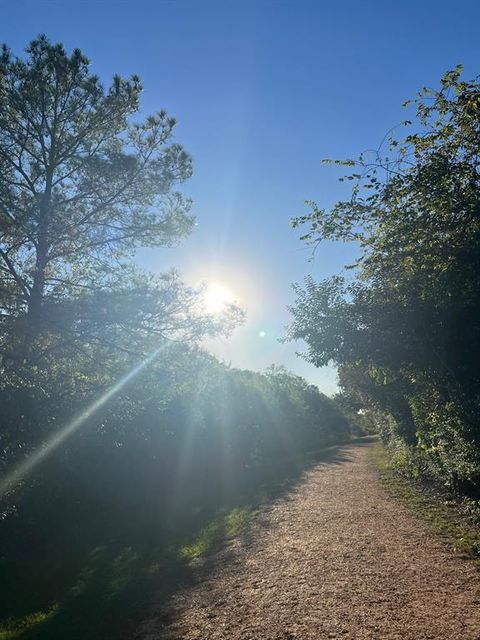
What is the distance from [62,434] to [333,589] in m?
7.46

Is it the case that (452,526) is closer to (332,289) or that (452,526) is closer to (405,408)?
(332,289)

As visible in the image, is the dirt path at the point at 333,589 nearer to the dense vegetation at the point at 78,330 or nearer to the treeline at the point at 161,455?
the dense vegetation at the point at 78,330

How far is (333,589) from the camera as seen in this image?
235 inches

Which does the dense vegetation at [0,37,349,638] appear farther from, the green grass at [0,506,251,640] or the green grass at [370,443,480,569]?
the green grass at [370,443,480,569]

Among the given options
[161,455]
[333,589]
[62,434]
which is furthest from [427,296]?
[161,455]

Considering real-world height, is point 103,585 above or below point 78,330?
below

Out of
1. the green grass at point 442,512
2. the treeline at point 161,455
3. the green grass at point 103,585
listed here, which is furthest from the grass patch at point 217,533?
the green grass at point 442,512

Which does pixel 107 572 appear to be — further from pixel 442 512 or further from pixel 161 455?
pixel 161 455

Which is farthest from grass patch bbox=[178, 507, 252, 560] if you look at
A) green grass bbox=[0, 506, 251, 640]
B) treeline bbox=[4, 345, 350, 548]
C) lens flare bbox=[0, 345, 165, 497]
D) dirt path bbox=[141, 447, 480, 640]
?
lens flare bbox=[0, 345, 165, 497]

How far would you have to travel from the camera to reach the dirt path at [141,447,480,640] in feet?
16.0

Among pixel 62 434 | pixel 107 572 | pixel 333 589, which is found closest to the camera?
pixel 333 589

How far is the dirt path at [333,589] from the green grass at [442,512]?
28cm

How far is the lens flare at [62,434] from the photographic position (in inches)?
392

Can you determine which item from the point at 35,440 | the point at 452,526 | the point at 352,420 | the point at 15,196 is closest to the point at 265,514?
the point at 452,526
